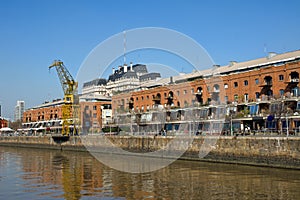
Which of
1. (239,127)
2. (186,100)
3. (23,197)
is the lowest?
(23,197)

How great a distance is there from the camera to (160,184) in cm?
2419

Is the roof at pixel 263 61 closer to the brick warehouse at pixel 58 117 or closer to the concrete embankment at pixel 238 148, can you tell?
the concrete embankment at pixel 238 148

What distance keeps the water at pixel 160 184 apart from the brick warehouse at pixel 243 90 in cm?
1535

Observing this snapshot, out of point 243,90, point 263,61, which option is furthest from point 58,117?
point 263,61

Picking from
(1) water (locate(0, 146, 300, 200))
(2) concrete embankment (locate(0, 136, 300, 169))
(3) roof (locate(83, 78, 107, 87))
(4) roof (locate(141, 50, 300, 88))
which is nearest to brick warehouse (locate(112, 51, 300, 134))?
(4) roof (locate(141, 50, 300, 88))

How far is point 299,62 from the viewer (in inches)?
1743

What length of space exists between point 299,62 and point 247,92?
27.6ft

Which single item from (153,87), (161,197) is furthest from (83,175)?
(153,87)

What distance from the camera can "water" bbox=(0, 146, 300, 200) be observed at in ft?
68.4

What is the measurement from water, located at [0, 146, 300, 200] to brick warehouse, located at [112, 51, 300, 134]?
1535cm

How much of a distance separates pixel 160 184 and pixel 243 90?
1190 inches

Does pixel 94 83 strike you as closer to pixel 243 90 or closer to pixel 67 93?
pixel 67 93

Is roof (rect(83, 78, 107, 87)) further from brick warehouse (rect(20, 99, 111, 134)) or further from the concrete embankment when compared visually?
the concrete embankment

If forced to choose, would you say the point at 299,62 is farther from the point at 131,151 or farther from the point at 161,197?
the point at 161,197
